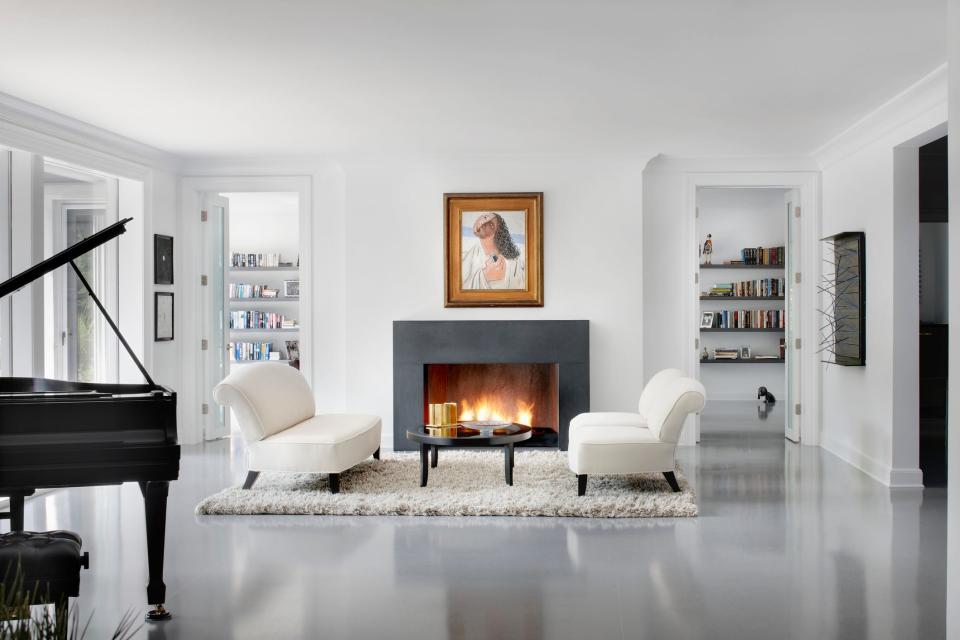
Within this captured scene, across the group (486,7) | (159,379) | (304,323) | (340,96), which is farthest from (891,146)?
(159,379)

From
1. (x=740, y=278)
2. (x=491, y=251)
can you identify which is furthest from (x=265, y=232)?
(x=740, y=278)

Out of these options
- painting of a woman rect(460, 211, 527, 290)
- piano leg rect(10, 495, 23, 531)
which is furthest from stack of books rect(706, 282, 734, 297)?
piano leg rect(10, 495, 23, 531)

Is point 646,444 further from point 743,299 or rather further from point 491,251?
point 743,299

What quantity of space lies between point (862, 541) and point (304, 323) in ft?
15.9

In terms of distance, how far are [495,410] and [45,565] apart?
15.3 feet

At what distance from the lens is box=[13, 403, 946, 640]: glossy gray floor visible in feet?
9.73

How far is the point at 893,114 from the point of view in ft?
17.1

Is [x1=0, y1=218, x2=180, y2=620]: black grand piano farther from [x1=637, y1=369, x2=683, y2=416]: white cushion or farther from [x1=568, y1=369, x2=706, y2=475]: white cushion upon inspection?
[x1=637, y1=369, x2=683, y2=416]: white cushion

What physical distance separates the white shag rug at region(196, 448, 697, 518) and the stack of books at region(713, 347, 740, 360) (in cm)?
509

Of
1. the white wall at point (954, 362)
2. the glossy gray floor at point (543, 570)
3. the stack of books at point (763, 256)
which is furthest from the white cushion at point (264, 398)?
the stack of books at point (763, 256)

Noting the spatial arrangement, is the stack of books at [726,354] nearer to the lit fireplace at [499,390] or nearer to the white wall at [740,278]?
the white wall at [740,278]

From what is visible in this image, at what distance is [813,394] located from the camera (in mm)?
6895

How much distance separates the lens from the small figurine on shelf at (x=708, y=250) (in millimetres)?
10011

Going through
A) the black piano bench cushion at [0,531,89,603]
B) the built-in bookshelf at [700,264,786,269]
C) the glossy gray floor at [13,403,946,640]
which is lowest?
the glossy gray floor at [13,403,946,640]
